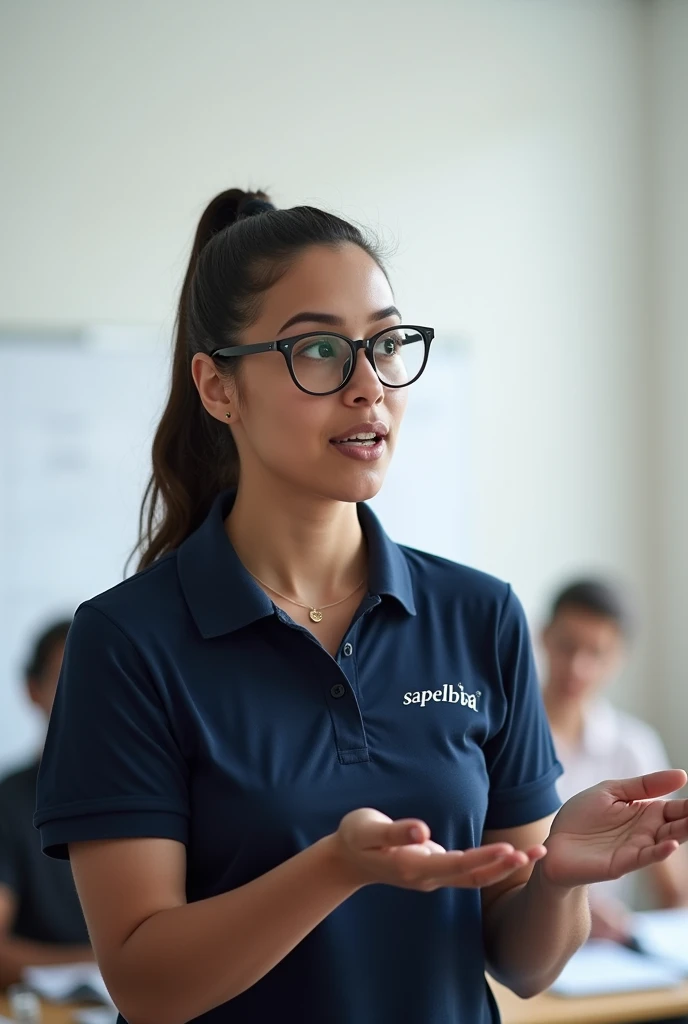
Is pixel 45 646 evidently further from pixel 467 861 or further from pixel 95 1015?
pixel 467 861

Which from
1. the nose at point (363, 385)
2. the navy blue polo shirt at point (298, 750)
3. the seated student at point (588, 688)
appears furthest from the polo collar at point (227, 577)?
the seated student at point (588, 688)

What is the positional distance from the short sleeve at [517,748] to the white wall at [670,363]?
9.57ft

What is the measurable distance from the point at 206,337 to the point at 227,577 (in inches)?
13.0

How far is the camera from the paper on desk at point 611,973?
98.1 inches

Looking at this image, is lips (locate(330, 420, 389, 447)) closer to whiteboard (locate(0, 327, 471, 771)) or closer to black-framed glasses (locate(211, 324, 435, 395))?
black-framed glasses (locate(211, 324, 435, 395))

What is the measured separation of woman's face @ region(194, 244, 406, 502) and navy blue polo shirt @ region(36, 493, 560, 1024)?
0.15m

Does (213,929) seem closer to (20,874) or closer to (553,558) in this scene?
(20,874)

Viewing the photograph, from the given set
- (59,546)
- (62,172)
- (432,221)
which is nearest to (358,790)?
(59,546)

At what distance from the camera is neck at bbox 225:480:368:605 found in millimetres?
1407

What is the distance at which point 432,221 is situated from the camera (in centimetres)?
400

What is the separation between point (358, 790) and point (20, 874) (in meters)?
1.97

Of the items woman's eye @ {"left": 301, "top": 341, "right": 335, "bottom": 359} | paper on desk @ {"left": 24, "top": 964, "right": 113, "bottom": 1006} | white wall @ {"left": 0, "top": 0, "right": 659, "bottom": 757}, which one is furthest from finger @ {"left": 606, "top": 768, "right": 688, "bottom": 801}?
white wall @ {"left": 0, "top": 0, "right": 659, "bottom": 757}

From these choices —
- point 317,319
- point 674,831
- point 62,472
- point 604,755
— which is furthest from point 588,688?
point 317,319

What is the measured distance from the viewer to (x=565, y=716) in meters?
3.31
